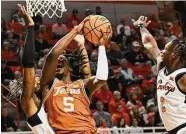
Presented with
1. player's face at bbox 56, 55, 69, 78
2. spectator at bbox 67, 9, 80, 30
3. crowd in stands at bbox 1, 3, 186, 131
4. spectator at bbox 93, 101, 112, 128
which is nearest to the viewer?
player's face at bbox 56, 55, 69, 78

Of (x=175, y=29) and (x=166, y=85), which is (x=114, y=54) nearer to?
(x=175, y=29)

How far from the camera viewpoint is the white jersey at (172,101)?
571 cm

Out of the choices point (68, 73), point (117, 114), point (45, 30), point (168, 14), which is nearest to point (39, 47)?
point (45, 30)

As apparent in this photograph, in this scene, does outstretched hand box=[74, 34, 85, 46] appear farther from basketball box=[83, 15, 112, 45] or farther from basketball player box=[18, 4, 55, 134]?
basketball player box=[18, 4, 55, 134]

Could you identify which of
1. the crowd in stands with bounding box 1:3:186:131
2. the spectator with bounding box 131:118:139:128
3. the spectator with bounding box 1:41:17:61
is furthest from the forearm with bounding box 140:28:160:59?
the spectator with bounding box 1:41:17:61

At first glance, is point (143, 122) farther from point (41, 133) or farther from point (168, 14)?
point (41, 133)

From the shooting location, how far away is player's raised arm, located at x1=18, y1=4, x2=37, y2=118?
515cm

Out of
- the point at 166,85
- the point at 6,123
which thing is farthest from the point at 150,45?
the point at 6,123

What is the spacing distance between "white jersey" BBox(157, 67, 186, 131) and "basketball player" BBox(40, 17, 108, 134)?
683 mm

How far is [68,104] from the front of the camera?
18.0 feet

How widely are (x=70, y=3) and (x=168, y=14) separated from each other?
3.11m

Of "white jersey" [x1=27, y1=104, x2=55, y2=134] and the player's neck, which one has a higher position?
the player's neck

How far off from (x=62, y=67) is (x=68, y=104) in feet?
1.27

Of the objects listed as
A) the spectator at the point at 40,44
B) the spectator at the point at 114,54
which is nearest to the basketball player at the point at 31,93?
the spectator at the point at 40,44
